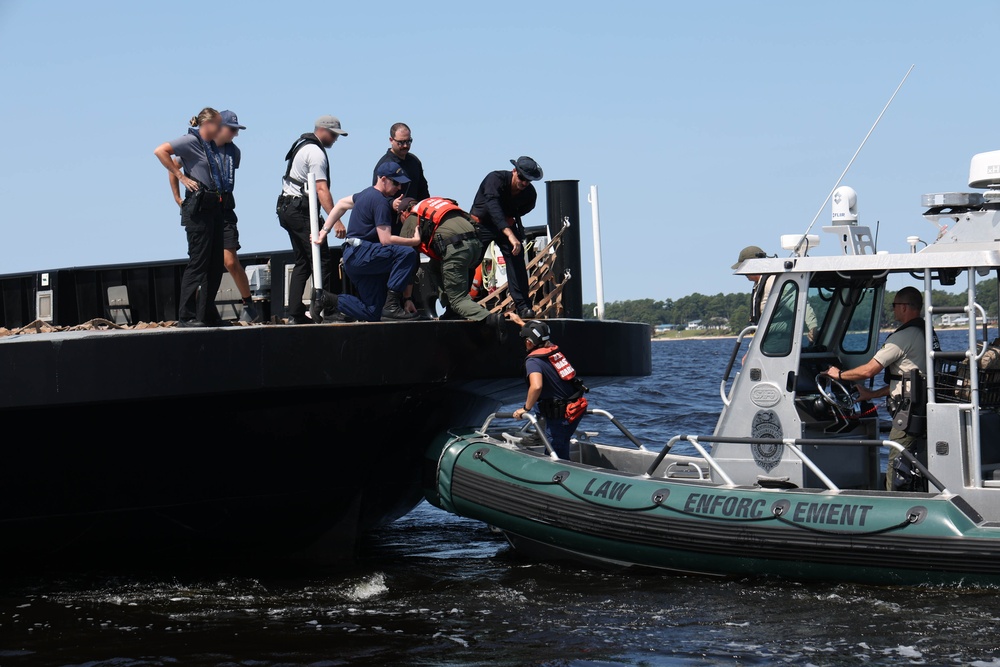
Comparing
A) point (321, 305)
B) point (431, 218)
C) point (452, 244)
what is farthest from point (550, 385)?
point (321, 305)

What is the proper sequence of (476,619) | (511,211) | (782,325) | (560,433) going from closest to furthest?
(476,619) → (782,325) → (560,433) → (511,211)

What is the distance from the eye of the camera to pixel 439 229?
8.98 metres

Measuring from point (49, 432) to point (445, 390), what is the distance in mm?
2749

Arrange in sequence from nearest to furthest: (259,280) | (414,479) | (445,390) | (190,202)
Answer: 1. (190,202)
2. (445,390)
3. (414,479)
4. (259,280)

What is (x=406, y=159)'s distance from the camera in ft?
31.8

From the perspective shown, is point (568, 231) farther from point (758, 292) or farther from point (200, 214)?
point (200, 214)

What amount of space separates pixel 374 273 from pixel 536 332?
4.14 ft

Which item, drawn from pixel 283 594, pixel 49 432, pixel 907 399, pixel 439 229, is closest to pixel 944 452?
pixel 907 399

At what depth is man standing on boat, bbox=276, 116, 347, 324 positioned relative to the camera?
9.05m

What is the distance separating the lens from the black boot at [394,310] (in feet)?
28.7

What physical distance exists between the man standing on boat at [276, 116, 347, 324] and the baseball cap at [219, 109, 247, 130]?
75 cm

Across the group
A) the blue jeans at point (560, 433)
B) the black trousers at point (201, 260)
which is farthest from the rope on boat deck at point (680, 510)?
the black trousers at point (201, 260)

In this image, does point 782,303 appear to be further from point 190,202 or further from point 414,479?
point 190,202

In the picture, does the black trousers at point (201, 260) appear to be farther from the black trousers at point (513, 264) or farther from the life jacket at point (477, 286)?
the life jacket at point (477, 286)
